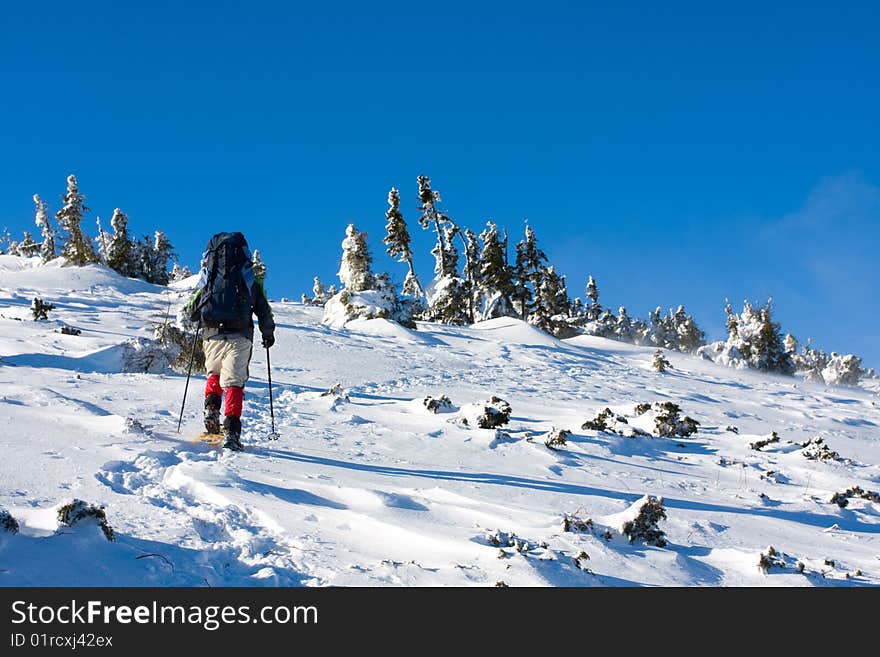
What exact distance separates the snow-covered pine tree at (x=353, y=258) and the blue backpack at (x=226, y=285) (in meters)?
31.8

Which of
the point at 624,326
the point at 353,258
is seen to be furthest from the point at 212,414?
the point at 624,326

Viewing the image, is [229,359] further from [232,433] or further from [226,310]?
[232,433]

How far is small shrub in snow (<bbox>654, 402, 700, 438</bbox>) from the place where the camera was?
8.50 m

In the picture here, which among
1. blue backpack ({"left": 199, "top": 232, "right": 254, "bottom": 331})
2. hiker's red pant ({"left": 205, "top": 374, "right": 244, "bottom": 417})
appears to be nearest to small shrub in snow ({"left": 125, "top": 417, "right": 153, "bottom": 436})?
hiker's red pant ({"left": 205, "top": 374, "right": 244, "bottom": 417})

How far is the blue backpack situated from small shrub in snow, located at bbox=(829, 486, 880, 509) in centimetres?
630

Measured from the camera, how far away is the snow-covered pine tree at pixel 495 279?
43.1 meters

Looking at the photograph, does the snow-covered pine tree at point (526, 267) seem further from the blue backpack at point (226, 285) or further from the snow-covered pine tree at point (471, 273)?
the blue backpack at point (226, 285)

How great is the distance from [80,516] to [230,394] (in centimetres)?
321

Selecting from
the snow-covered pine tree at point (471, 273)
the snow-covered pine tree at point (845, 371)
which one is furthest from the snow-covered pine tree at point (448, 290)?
the snow-covered pine tree at point (845, 371)

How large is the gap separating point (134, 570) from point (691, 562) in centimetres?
313

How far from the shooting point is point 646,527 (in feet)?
12.7

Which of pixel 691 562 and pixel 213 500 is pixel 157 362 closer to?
pixel 213 500
